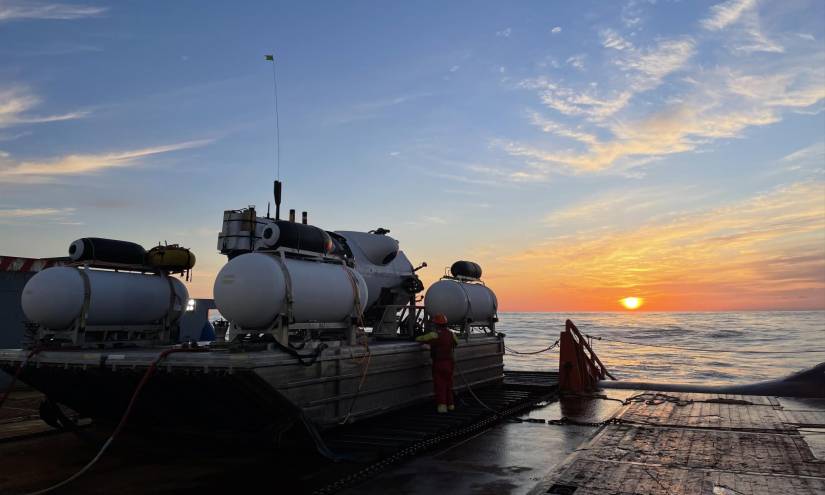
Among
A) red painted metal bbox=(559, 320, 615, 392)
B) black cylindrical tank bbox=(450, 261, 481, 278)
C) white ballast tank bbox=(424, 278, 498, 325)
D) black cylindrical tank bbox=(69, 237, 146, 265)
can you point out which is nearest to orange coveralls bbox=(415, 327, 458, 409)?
white ballast tank bbox=(424, 278, 498, 325)

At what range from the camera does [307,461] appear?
833 cm

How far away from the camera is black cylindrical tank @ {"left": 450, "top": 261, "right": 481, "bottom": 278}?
15867 millimetres


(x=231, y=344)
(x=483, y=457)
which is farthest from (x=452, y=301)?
(x=231, y=344)

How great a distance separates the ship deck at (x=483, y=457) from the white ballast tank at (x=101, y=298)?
1.91 m

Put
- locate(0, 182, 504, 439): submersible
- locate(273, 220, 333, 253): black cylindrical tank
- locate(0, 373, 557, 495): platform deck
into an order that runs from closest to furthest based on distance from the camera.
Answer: locate(0, 373, 557, 495): platform deck
locate(0, 182, 504, 439): submersible
locate(273, 220, 333, 253): black cylindrical tank

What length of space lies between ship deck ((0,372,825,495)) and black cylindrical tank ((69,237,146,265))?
2.95 m

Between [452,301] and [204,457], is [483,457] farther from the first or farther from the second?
[452,301]

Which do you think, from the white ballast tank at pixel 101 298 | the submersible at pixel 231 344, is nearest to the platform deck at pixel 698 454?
the submersible at pixel 231 344

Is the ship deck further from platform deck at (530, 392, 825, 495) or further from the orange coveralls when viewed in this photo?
the orange coveralls

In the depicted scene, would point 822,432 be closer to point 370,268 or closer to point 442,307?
point 442,307

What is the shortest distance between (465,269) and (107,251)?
29.1ft

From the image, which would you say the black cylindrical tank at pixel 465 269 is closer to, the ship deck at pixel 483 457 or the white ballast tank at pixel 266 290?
the ship deck at pixel 483 457

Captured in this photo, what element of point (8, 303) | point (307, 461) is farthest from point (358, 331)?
point (8, 303)

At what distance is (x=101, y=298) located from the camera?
10.1m
